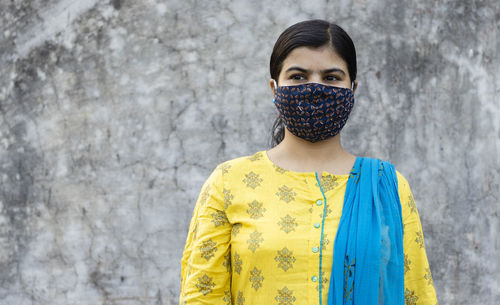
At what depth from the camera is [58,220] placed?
118 inches

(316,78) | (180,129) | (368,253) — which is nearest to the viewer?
(368,253)

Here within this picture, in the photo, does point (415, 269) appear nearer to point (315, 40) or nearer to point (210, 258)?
point (210, 258)

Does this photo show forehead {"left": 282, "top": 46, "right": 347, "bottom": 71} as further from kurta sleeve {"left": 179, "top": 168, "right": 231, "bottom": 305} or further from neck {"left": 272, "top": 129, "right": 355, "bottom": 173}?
kurta sleeve {"left": 179, "top": 168, "right": 231, "bottom": 305}

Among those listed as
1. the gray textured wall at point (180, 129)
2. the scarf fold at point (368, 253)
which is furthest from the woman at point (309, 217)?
the gray textured wall at point (180, 129)

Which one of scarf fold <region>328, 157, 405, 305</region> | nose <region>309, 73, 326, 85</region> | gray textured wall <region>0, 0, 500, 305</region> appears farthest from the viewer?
gray textured wall <region>0, 0, 500, 305</region>

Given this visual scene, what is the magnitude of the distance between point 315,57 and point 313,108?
0.17m

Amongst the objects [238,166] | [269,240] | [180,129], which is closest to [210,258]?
[269,240]

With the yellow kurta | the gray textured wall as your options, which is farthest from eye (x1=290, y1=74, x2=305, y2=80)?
the gray textured wall

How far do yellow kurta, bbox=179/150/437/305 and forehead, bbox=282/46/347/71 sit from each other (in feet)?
1.21

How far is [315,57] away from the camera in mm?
1652

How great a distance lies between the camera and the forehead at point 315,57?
1649mm

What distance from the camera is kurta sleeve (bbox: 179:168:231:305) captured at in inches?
64.0

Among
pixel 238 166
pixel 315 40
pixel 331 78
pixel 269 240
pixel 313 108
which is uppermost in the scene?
pixel 315 40

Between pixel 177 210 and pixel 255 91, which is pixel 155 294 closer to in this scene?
pixel 177 210
